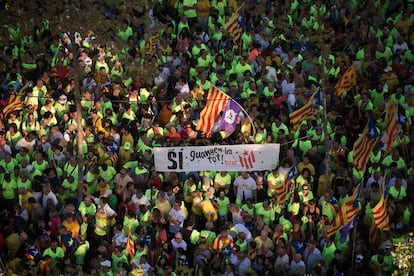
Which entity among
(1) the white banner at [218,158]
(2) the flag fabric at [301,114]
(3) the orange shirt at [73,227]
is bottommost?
(3) the orange shirt at [73,227]

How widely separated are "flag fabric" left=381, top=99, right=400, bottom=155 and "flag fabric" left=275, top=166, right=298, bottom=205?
1778 millimetres

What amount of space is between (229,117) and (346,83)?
2.63 m

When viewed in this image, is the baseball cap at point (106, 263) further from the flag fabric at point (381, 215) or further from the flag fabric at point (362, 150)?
the flag fabric at point (362, 150)

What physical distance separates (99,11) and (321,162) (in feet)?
16.6

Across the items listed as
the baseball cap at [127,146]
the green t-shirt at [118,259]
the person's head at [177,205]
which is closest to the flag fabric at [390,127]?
the person's head at [177,205]

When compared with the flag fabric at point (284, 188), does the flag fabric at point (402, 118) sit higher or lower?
higher

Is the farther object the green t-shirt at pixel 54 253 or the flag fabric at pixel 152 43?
the flag fabric at pixel 152 43

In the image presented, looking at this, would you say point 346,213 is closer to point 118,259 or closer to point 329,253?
point 329,253

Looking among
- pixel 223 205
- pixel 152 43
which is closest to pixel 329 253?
pixel 223 205

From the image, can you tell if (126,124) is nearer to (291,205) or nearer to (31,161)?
(31,161)

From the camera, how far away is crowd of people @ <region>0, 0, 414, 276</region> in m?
23.7

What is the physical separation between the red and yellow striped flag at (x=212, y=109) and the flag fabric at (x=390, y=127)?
3057mm

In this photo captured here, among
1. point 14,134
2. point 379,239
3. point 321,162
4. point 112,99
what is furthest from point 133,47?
point 379,239

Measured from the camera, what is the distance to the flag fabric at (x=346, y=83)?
89.2ft
